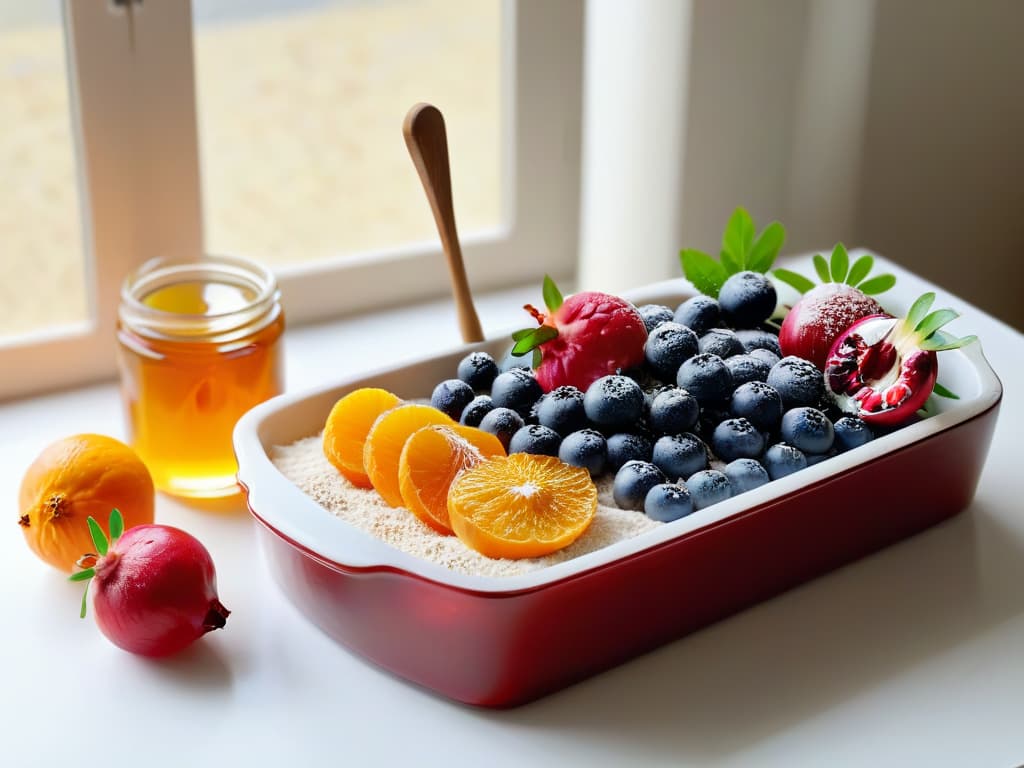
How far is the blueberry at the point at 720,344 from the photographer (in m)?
0.96

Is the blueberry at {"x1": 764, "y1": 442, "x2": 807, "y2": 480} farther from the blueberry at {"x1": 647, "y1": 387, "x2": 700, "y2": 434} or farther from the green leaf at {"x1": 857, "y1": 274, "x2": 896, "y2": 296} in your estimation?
the green leaf at {"x1": 857, "y1": 274, "x2": 896, "y2": 296}

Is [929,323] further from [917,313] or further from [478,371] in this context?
[478,371]

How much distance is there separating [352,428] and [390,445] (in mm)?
46

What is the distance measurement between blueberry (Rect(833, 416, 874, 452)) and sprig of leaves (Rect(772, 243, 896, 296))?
0.60ft

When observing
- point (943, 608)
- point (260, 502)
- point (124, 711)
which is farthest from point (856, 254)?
point (124, 711)

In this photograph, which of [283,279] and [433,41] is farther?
[433,41]

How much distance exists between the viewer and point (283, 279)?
55.0 inches

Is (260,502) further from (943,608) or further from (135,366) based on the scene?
(943,608)

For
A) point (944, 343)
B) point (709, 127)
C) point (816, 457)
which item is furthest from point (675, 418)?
point (709, 127)

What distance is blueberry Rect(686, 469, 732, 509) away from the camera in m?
0.84

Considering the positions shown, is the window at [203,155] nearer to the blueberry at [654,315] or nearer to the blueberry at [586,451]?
the blueberry at [654,315]

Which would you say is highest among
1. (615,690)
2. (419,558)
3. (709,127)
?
(709,127)

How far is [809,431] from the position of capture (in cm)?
88

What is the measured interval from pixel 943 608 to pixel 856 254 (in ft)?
2.11
